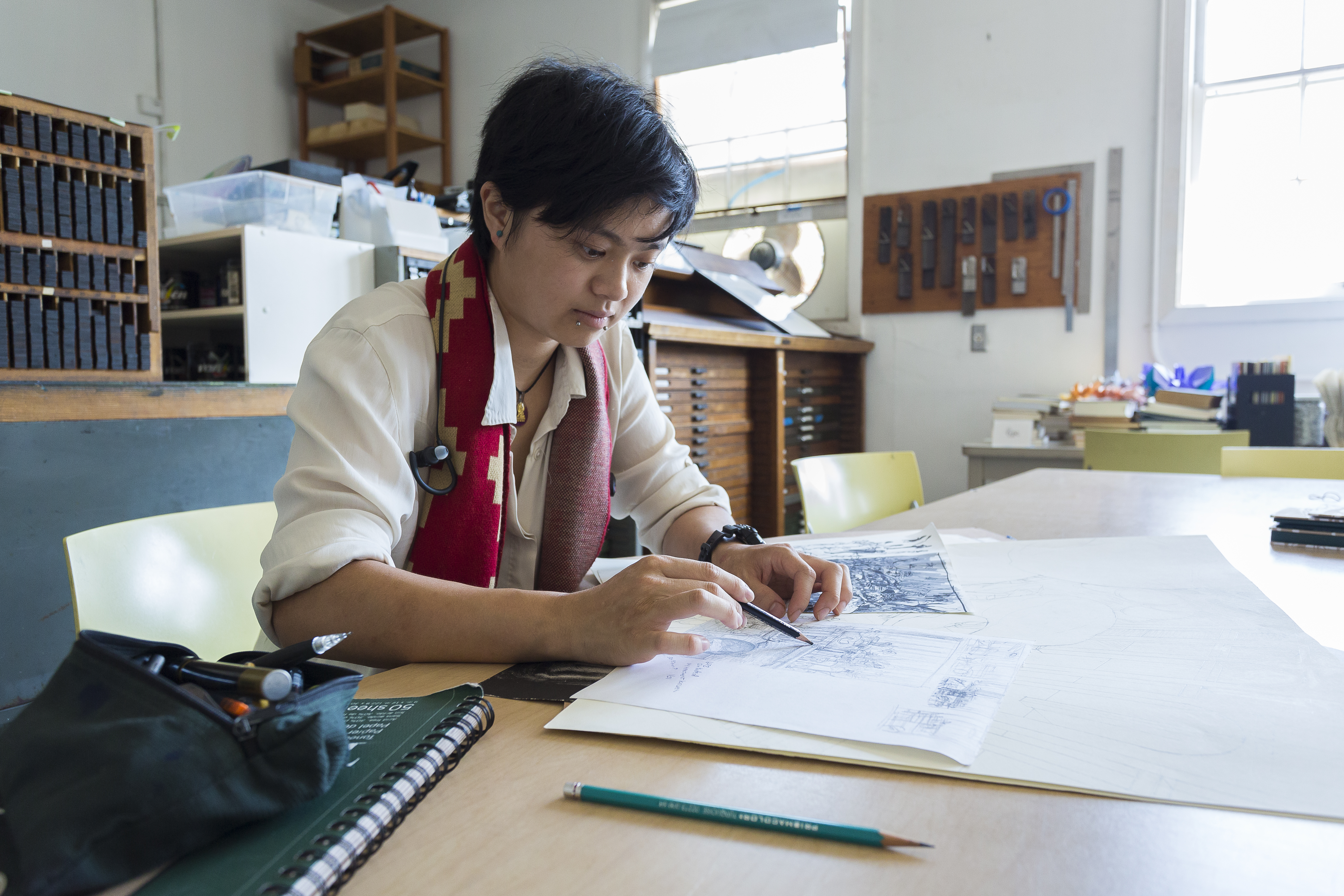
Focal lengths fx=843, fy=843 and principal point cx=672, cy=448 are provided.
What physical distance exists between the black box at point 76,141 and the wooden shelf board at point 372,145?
3.34m

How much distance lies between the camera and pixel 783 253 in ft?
14.7

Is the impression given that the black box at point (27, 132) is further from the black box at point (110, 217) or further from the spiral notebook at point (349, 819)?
the spiral notebook at point (349, 819)

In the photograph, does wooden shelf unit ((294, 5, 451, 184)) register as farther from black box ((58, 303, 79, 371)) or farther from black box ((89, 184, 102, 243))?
black box ((58, 303, 79, 371))

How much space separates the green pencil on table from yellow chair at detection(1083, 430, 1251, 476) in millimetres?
2216

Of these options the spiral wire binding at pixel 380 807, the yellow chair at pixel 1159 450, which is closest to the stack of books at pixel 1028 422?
the yellow chair at pixel 1159 450

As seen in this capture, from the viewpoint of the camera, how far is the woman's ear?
975 mm

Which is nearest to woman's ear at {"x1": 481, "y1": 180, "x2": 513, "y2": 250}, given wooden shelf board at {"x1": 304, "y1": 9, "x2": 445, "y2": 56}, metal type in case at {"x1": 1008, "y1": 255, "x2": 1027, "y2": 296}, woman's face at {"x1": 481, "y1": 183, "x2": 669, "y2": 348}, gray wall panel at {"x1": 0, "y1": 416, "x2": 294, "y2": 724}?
woman's face at {"x1": 481, "y1": 183, "x2": 669, "y2": 348}

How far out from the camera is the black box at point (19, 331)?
1.68 metres

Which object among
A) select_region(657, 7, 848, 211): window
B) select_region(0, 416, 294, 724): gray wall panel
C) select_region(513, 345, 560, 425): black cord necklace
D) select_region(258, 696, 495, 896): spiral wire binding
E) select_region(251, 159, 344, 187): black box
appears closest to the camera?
select_region(258, 696, 495, 896): spiral wire binding

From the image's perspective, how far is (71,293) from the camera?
5.86 feet

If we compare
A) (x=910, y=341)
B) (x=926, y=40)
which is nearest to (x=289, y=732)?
(x=910, y=341)

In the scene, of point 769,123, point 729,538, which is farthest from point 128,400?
point 769,123

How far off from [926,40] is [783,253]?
1185mm

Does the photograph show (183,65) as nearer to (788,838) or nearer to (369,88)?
(369,88)
